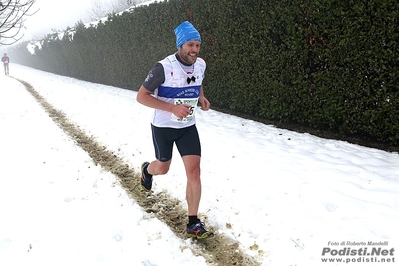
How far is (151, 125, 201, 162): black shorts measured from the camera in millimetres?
3584

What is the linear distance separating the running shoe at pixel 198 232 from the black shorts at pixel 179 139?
30.6 inches

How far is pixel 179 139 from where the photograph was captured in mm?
3645

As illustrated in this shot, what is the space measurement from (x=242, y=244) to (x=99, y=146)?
4.40 meters

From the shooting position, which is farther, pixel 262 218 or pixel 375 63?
pixel 375 63

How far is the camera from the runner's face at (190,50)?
10.8ft

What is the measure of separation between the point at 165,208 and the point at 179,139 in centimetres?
108

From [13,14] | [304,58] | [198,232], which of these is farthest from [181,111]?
[13,14]

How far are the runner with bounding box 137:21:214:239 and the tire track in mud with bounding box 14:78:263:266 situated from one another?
148 millimetres

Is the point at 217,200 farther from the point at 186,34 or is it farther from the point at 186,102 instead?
the point at 186,34

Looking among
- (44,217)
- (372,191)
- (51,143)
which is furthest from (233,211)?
(51,143)

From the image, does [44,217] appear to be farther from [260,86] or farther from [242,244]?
[260,86]

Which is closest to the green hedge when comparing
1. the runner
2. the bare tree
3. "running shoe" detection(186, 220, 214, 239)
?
the runner

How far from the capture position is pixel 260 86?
8.22 meters

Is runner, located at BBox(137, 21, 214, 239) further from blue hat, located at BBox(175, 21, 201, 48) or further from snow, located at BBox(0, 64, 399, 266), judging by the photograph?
snow, located at BBox(0, 64, 399, 266)
